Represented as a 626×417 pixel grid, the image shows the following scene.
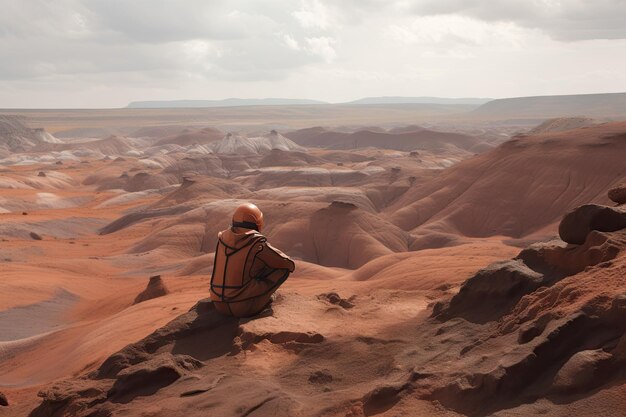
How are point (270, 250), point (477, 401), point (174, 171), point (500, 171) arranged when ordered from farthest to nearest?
point (174, 171), point (500, 171), point (270, 250), point (477, 401)

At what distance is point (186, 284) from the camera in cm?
1708

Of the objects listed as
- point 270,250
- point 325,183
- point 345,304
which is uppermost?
point 270,250

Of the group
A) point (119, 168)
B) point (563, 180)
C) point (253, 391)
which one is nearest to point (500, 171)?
point (563, 180)

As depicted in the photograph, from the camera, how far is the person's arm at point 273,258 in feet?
25.9

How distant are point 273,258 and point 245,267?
0.38m

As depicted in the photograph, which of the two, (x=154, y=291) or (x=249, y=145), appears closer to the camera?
(x=154, y=291)

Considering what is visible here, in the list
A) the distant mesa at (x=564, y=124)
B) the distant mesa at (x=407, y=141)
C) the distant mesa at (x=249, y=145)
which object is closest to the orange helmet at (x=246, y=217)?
the distant mesa at (x=564, y=124)

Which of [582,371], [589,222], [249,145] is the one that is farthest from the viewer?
[249,145]

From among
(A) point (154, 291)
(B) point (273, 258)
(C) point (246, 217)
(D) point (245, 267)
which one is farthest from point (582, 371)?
(A) point (154, 291)

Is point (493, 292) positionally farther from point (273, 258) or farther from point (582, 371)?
point (273, 258)

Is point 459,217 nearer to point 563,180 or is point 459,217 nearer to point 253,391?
point 563,180

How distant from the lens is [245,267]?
310 inches

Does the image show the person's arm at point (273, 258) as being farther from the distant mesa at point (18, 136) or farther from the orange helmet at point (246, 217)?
the distant mesa at point (18, 136)

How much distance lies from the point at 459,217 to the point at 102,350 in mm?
27812
